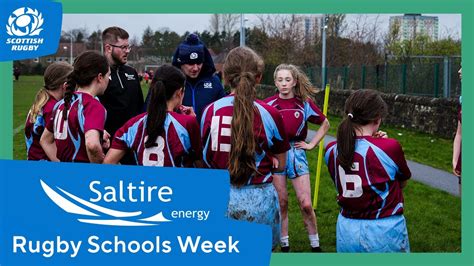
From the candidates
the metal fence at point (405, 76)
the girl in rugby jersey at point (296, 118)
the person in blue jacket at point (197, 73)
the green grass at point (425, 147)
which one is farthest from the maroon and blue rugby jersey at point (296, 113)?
the metal fence at point (405, 76)

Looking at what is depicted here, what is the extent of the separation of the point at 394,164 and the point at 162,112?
137 cm

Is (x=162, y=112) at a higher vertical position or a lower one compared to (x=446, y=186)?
higher

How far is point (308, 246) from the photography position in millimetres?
6613

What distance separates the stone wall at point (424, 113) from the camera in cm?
1266

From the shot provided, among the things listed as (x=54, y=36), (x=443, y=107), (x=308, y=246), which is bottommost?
(x=308, y=246)

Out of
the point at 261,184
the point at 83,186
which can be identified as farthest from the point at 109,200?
the point at 261,184

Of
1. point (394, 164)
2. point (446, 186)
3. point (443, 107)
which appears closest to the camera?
point (394, 164)

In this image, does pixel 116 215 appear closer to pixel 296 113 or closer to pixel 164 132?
pixel 164 132

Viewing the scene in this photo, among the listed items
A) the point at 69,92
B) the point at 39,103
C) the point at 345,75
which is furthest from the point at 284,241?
the point at 345,75

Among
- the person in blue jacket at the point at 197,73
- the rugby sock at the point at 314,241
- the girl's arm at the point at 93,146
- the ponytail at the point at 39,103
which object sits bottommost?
the rugby sock at the point at 314,241

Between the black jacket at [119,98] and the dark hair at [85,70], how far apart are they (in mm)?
1008

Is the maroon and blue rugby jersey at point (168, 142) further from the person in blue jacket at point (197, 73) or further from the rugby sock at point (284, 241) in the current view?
the rugby sock at point (284, 241)

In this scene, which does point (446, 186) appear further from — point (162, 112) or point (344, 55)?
point (344, 55)

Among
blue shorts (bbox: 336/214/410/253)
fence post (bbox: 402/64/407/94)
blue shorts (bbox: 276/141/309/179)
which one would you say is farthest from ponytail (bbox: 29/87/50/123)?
fence post (bbox: 402/64/407/94)
